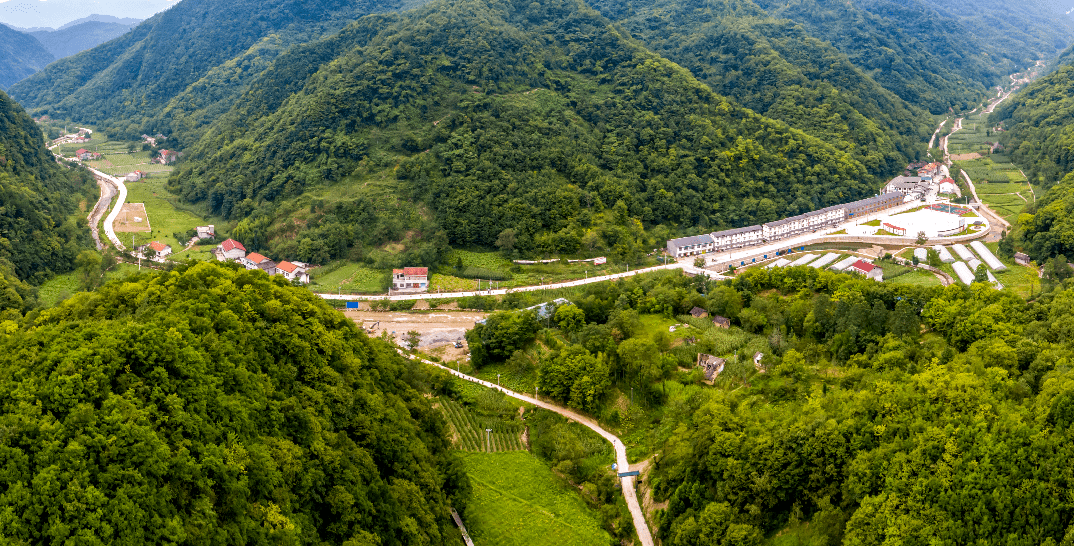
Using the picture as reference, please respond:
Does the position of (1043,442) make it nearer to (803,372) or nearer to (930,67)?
(803,372)

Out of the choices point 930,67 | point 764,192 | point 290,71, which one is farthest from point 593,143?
point 930,67

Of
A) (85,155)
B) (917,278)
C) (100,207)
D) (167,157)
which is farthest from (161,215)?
(917,278)

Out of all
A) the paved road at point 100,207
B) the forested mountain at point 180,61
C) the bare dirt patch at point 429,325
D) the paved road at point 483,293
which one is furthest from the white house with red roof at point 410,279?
the forested mountain at point 180,61

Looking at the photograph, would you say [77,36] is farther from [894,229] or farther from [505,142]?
[894,229]

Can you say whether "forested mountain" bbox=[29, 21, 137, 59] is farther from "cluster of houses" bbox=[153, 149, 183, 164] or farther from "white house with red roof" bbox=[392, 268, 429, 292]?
"white house with red roof" bbox=[392, 268, 429, 292]

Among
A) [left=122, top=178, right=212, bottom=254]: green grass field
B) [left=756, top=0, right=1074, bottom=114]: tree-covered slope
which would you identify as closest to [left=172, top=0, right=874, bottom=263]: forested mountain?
[left=122, top=178, right=212, bottom=254]: green grass field

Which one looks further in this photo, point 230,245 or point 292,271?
point 230,245
